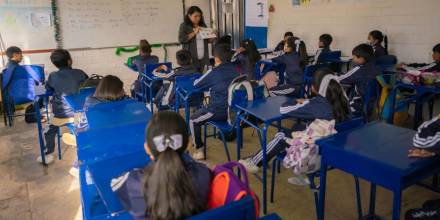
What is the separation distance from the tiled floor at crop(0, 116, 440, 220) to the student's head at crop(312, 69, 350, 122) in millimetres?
690

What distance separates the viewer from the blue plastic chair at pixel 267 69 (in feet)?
16.8

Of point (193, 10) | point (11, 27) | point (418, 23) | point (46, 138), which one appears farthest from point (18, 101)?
point (418, 23)

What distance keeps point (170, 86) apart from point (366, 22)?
9.82 feet

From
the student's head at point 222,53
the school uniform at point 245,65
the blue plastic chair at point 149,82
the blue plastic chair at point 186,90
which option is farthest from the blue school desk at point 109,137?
the school uniform at point 245,65

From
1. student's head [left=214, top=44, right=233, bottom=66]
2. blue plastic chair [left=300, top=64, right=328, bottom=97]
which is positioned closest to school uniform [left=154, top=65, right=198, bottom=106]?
student's head [left=214, top=44, right=233, bottom=66]

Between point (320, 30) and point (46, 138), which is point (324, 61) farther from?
point (46, 138)

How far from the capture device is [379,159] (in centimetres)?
169

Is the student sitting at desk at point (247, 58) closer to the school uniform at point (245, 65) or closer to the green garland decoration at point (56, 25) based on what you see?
the school uniform at point (245, 65)

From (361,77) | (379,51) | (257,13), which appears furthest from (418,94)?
(257,13)

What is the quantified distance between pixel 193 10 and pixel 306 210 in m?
3.37

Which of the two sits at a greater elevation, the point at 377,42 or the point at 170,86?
the point at 377,42

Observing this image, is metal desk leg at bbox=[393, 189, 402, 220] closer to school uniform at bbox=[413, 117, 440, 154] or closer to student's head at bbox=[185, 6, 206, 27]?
school uniform at bbox=[413, 117, 440, 154]

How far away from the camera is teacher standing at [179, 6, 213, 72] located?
16.9 feet

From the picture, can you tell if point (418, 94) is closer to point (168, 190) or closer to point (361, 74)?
point (361, 74)
